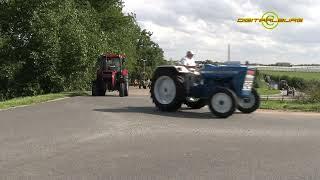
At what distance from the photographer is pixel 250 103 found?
49.5ft

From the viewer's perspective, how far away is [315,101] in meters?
19.8

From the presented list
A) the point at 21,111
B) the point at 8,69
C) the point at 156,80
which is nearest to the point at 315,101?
the point at 156,80

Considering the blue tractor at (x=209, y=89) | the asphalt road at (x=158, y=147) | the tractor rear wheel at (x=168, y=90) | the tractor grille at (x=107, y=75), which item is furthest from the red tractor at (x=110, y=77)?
the asphalt road at (x=158, y=147)

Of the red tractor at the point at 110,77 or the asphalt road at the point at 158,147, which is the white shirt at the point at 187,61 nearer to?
the asphalt road at the point at 158,147

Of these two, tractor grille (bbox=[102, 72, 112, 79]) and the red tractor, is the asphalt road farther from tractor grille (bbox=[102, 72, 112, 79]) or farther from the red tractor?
tractor grille (bbox=[102, 72, 112, 79])

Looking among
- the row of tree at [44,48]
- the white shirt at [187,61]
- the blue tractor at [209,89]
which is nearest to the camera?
the blue tractor at [209,89]

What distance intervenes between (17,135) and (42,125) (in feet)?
5.21

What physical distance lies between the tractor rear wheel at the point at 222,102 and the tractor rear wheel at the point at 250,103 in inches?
57.9

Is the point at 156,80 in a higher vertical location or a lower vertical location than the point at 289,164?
higher

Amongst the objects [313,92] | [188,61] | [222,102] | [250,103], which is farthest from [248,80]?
[313,92]

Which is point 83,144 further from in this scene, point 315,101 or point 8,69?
point 8,69

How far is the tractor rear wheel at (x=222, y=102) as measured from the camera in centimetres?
1348

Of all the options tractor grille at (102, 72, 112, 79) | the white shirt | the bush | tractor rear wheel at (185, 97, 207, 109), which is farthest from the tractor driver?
tractor grille at (102, 72, 112, 79)

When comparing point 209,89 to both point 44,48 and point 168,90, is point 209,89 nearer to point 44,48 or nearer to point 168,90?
point 168,90
